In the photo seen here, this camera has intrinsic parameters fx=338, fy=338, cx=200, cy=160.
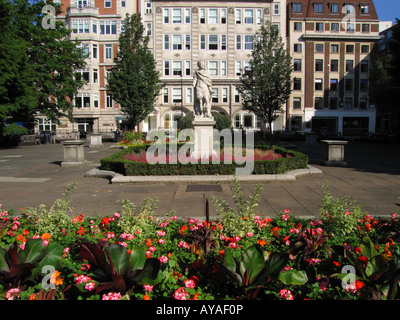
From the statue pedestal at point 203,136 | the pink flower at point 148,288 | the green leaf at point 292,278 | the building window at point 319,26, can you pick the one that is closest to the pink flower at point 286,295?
the green leaf at point 292,278

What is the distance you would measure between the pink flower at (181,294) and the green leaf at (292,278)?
90 cm

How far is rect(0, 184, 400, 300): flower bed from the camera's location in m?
3.08

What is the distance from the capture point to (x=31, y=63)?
102 ft

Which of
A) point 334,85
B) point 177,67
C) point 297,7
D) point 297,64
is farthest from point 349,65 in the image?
point 177,67

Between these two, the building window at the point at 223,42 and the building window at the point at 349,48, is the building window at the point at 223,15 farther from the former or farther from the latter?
the building window at the point at 349,48

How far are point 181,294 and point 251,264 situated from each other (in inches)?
28.6

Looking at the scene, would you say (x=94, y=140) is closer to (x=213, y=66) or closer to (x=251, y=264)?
(x=213, y=66)

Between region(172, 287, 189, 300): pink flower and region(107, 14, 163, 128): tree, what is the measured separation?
28.5 meters

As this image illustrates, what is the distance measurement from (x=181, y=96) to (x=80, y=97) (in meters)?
15.7

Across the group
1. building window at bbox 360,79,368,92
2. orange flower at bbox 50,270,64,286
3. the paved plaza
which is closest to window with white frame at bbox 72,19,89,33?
the paved plaza

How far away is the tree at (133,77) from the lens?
3011 cm

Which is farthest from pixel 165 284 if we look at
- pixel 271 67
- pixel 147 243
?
pixel 271 67

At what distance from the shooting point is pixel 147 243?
13.6ft
